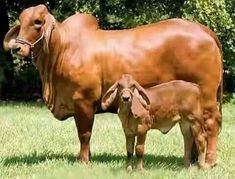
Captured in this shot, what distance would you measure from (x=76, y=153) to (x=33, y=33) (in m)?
1.99

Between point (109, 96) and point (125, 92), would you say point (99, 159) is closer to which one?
point (109, 96)

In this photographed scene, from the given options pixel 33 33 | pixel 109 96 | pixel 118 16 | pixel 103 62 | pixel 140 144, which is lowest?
pixel 118 16

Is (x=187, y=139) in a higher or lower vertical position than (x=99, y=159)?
higher

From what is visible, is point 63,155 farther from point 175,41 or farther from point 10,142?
point 175,41

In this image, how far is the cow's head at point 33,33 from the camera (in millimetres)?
6824

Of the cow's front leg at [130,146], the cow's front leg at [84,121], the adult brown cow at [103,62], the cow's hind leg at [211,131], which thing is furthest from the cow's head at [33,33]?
the cow's hind leg at [211,131]

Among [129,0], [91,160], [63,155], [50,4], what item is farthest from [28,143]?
[50,4]

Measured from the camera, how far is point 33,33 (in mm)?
6891

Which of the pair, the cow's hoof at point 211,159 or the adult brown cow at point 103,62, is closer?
the adult brown cow at point 103,62

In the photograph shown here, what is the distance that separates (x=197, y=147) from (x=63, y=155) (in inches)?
72.3

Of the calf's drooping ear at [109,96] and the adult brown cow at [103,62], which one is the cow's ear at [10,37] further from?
the calf's drooping ear at [109,96]

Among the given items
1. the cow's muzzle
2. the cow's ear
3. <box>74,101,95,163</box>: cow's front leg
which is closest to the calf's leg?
the cow's muzzle

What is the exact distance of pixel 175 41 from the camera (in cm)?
696

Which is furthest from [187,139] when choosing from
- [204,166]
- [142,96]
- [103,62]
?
[103,62]
